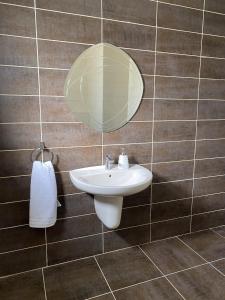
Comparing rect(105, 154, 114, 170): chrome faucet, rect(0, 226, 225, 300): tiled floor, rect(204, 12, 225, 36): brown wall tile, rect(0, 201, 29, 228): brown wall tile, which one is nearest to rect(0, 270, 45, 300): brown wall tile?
rect(0, 226, 225, 300): tiled floor

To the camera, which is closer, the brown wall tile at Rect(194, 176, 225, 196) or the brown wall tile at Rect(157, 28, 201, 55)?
the brown wall tile at Rect(157, 28, 201, 55)

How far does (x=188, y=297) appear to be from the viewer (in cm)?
148

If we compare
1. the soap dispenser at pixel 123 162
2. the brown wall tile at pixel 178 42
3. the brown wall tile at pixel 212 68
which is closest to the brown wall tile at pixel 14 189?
the soap dispenser at pixel 123 162

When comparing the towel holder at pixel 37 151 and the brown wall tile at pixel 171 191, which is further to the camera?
the brown wall tile at pixel 171 191

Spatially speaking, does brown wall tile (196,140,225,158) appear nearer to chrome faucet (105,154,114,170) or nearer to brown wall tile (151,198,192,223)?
brown wall tile (151,198,192,223)

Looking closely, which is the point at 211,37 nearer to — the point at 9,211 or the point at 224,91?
the point at 224,91

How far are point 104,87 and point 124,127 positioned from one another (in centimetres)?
33

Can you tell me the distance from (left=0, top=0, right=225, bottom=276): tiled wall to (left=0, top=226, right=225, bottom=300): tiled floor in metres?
0.10

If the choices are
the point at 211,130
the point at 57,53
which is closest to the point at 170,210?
the point at 211,130

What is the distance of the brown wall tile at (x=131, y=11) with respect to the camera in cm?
160

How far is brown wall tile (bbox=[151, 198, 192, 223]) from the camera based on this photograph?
2036mm

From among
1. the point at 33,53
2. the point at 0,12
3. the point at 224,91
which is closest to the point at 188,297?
the point at 224,91

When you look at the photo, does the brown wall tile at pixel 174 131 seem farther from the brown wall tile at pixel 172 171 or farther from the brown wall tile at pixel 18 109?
the brown wall tile at pixel 18 109

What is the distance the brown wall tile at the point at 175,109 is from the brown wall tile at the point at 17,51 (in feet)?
3.18
